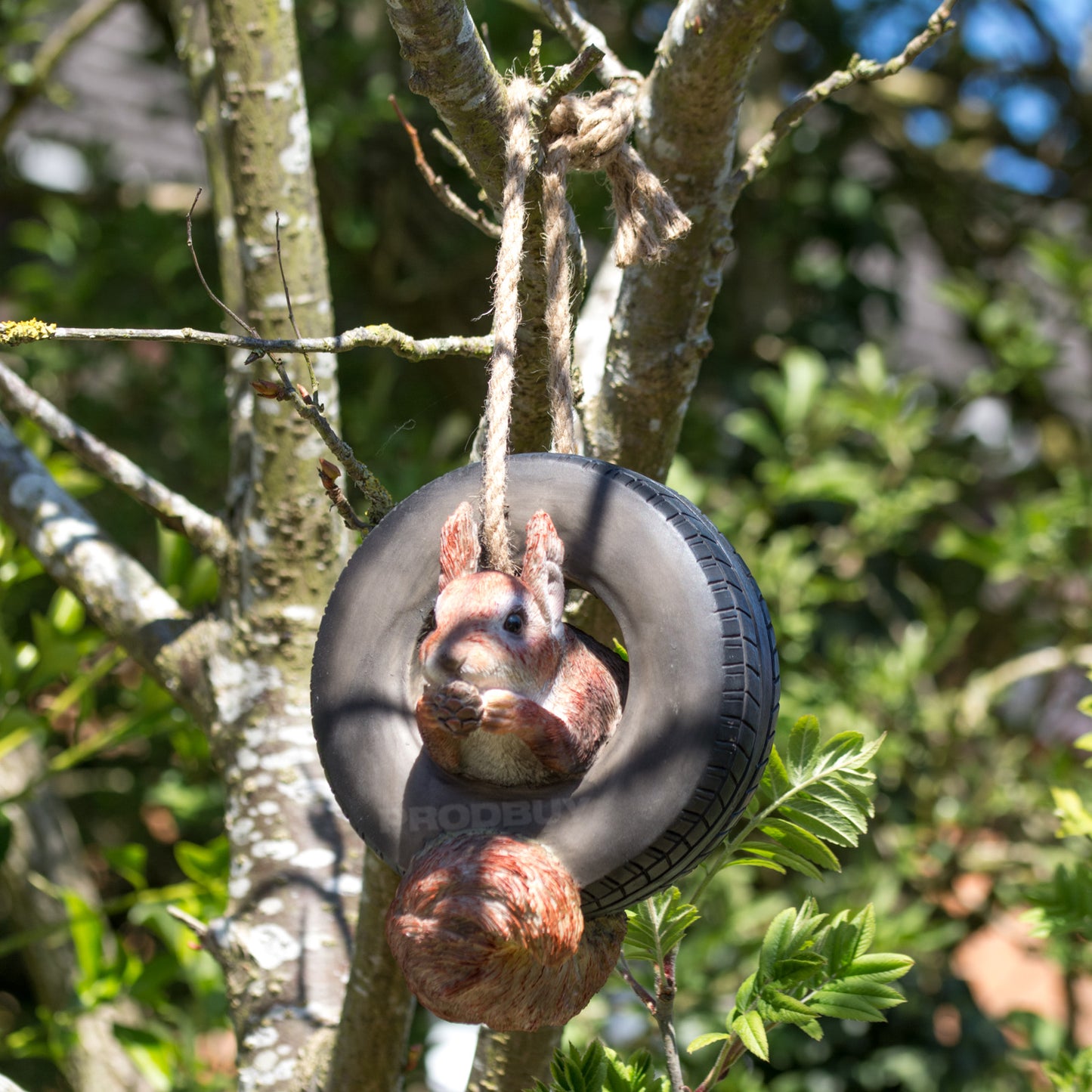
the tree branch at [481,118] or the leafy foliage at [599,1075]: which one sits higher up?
the tree branch at [481,118]

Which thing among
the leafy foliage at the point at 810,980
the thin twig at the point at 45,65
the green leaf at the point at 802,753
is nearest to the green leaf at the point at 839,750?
the green leaf at the point at 802,753

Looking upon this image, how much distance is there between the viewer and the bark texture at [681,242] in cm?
96

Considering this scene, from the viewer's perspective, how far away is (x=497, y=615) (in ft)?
2.28

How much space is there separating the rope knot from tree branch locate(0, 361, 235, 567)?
0.70 metres

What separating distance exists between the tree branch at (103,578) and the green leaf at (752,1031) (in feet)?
2.56

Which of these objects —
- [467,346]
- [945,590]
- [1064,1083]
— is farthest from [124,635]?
[945,590]

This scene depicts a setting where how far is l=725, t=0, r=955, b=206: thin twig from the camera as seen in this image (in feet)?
3.35

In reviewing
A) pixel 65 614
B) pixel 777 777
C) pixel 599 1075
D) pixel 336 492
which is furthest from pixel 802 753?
pixel 65 614

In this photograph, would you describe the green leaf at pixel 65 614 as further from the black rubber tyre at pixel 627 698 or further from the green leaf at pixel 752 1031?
the green leaf at pixel 752 1031

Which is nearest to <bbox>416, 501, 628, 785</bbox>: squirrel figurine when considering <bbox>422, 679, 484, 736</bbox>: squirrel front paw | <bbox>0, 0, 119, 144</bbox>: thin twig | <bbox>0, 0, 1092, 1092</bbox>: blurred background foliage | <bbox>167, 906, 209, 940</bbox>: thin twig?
<bbox>422, 679, 484, 736</bbox>: squirrel front paw

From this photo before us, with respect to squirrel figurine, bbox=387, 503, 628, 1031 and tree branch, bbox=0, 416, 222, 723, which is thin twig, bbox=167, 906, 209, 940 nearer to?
tree branch, bbox=0, 416, 222, 723

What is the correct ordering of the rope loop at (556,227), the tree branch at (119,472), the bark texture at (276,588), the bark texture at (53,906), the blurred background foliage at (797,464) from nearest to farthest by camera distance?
the rope loop at (556,227) → the bark texture at (276,588) → the tree branch at (119,472) → the bark texture at (53,906) → the blurred background foliage at (797,464)

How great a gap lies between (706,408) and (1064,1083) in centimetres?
179

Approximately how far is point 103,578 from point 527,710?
929 mm
